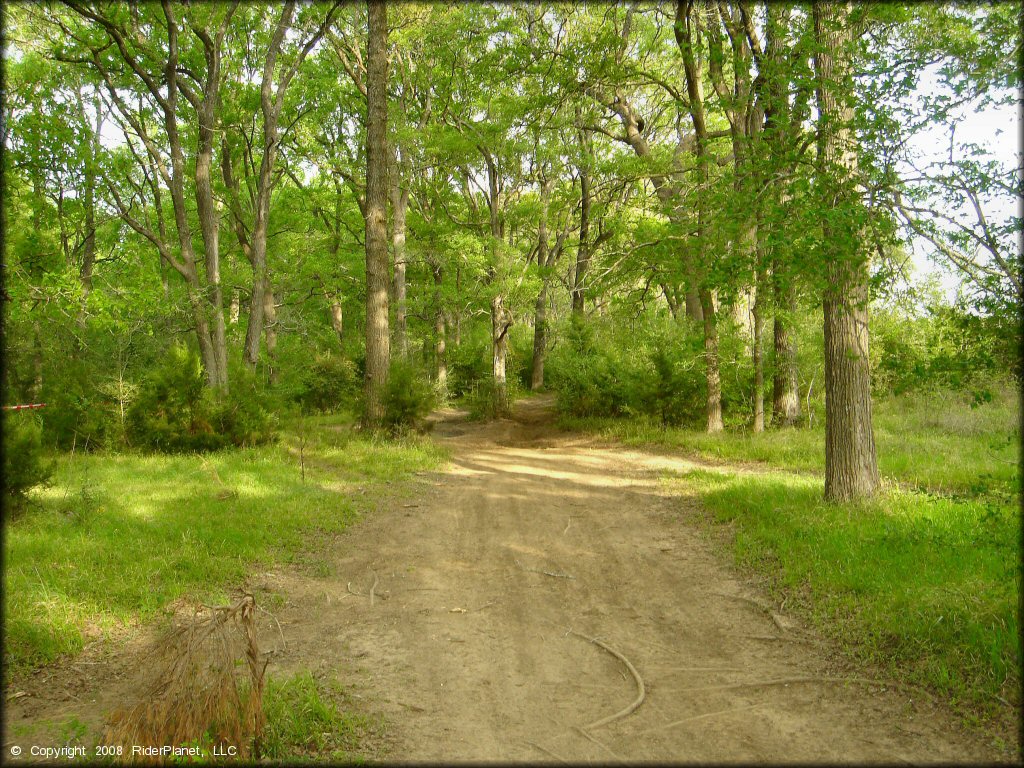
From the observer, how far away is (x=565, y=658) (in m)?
4.82

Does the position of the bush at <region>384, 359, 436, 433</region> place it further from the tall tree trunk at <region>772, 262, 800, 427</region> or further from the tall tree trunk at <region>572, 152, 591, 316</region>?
the tall tree trunk at <region>772, 262, 800, 427</region>

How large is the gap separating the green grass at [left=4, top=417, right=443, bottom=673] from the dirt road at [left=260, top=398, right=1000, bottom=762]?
27.7 inches

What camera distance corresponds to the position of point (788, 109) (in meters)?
7.26

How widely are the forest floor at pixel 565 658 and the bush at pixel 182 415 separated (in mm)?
6171

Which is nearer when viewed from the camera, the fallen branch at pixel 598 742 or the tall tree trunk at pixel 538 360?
the fallen branch at pixel 598 742

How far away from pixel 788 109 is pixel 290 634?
24.4 feet

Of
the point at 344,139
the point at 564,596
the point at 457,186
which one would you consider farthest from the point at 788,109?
the point at 344,139

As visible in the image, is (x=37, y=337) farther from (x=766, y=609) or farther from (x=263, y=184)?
(x=766, y=609)

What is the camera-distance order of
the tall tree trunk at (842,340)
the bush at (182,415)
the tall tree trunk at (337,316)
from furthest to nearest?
the tall tree trunk at (337,316)
the bush at (182,415)
the tall tree trunk at (842,340)

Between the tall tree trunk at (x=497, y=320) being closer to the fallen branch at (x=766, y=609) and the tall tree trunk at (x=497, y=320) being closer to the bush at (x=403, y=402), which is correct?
the bush at (x=403, y=402)

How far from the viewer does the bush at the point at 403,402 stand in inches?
597

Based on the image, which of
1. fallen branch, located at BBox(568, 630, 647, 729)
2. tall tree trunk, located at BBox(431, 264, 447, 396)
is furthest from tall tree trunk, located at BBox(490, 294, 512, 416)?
fallen branch, located at BBox(568, 630, 647, 729)

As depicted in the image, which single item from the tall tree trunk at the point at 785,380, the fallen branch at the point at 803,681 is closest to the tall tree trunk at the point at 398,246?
the tall tree trunk at the point at 785,380

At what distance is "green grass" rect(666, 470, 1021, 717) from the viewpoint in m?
4.21
